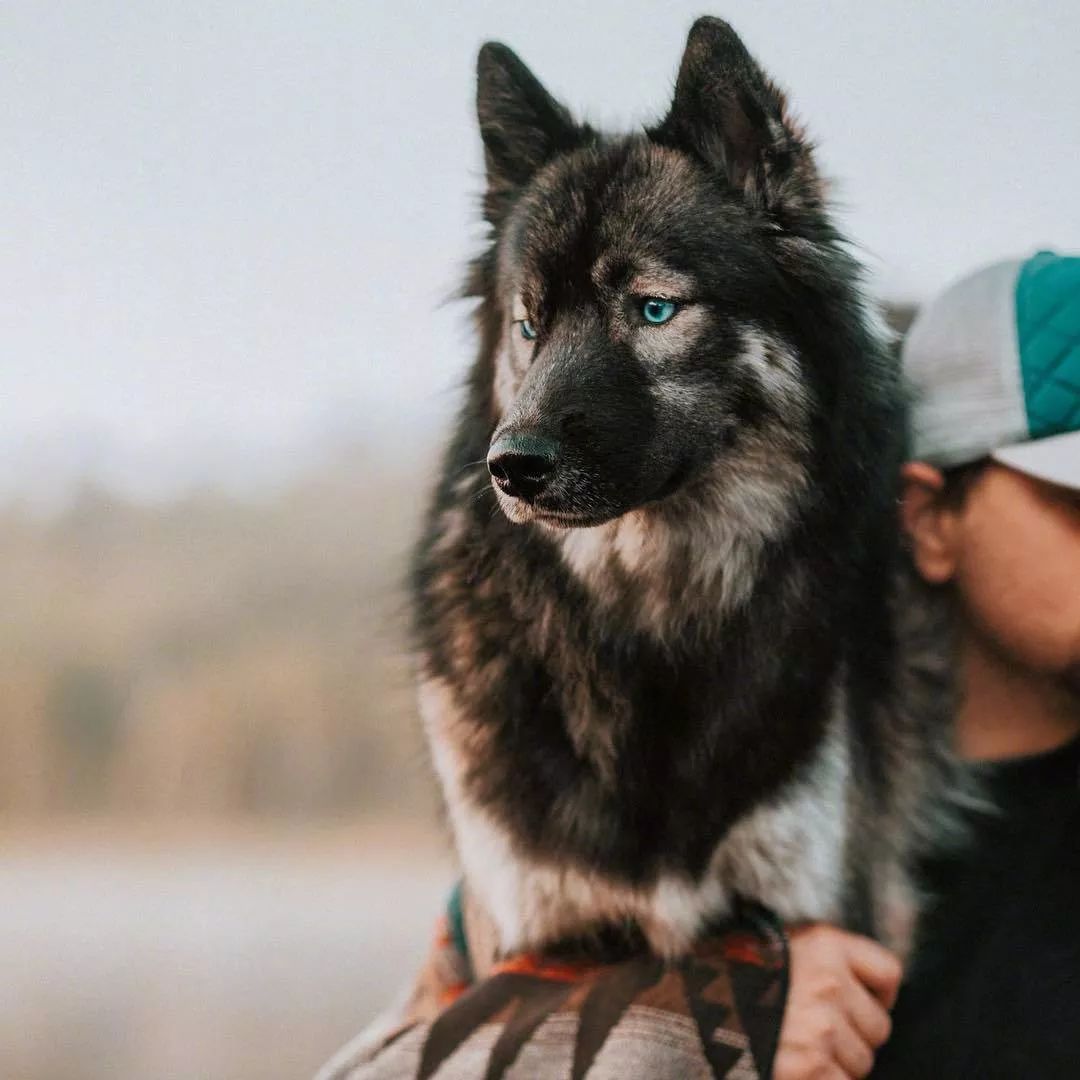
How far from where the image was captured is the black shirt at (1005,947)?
0.95 meters

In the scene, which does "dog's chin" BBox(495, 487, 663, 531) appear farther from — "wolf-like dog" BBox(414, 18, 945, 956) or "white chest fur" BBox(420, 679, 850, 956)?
"white chest fur" BBox(420, 679, 850, 956)

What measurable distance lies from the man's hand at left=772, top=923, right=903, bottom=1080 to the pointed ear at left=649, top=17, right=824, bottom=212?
0.65 meters

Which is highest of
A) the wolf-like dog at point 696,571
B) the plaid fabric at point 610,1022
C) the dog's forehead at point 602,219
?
the dog's forehead at point 602,219

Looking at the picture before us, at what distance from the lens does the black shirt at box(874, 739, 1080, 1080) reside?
37.5 inches

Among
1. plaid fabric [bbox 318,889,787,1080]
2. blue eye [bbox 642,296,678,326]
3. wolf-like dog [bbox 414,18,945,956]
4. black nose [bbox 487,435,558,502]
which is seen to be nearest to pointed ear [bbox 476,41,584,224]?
wolf-like dog [bbox 414,18,945,956]

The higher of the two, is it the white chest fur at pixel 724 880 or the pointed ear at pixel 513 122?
the pointed ear at pixel 513 122

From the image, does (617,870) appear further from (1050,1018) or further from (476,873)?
(1050,1018)

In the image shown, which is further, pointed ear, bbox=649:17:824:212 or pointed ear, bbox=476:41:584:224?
pointed ear, bbox=476:41:584:224

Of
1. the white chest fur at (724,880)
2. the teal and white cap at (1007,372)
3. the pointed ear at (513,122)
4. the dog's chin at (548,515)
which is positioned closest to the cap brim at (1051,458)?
the teal and white cap at (1007,372)

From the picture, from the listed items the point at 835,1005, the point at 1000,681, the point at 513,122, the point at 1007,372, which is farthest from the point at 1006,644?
the point at 513,122

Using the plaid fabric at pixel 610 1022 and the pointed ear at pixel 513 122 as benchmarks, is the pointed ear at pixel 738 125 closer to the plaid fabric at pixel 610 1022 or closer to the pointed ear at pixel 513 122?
the pointed ear at pixel 513 122

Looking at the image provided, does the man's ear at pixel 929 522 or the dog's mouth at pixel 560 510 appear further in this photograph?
the man's ear at pixel 929 522

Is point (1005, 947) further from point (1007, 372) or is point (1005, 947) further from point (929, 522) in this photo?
point (1007, 372)

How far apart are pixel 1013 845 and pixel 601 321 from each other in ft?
2.06
